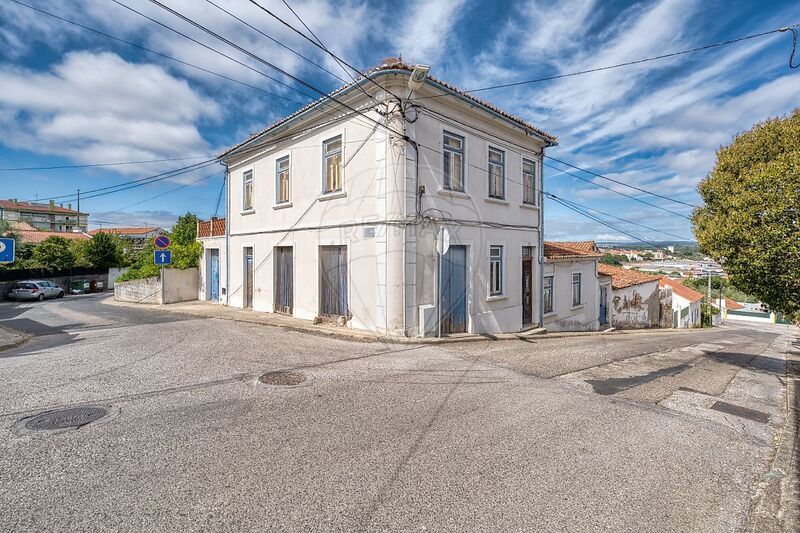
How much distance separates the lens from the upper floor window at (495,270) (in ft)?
39.3

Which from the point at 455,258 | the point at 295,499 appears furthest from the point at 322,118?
the point at 295,499

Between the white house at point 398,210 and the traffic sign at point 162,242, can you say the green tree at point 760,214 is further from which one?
the traffic sign at point 162,242

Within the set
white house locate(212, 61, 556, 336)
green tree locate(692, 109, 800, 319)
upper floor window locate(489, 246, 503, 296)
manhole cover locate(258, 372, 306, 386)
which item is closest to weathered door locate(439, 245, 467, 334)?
white house locate(212, 61, 556, 336)

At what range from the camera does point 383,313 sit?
9.69 m

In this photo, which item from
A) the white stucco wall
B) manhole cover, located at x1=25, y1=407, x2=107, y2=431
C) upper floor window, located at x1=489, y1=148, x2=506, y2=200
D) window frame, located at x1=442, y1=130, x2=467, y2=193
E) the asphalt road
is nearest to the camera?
the asphalt road

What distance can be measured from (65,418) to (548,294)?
47.4 feet

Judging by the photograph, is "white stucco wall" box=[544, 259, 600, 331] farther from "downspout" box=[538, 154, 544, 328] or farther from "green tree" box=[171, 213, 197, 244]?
"green tree" box=[171, 213, 197, 244]

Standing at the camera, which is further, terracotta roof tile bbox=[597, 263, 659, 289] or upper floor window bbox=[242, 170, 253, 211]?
terracotta roof tile bbox=[597, 263, 659, 289]

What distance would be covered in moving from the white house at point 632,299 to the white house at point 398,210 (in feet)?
30.2

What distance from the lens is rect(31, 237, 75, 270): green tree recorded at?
2981 centimetres

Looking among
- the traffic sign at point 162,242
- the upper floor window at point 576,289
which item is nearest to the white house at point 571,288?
the upper floor window at point 576,289

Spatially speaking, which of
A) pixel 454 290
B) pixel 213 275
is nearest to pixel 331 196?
pixel 454 290

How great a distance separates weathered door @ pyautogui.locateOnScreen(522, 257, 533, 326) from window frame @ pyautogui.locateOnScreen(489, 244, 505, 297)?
1742 mm

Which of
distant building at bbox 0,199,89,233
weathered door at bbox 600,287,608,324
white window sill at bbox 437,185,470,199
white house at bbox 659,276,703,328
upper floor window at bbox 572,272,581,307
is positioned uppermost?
distant building at bbox 0,199,89,233
